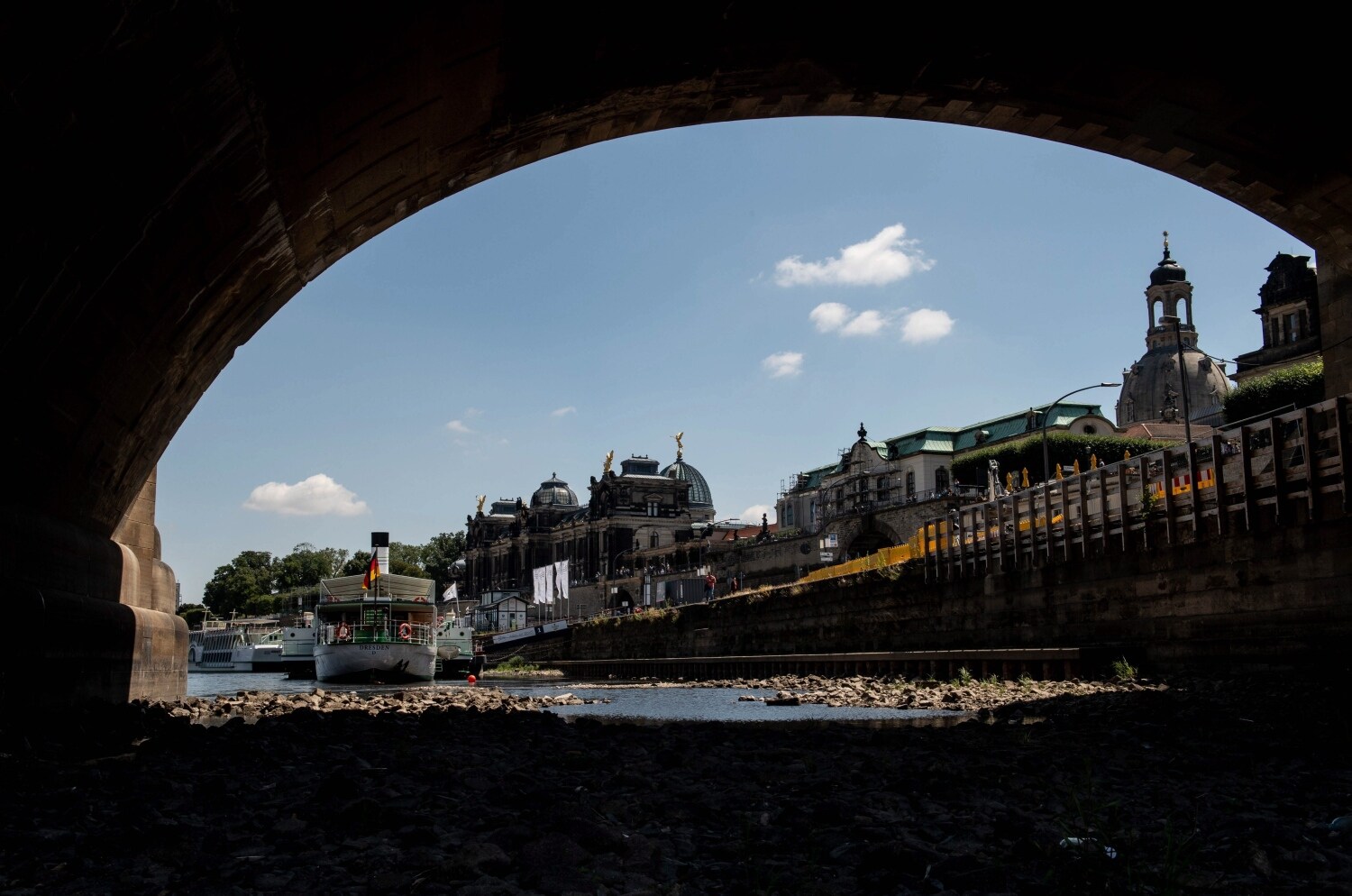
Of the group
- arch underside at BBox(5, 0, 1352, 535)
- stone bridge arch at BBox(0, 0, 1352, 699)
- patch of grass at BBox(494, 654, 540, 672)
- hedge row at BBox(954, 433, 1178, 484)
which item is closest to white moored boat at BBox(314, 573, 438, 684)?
patch of grass at BBox(494, 654, 540, 672)

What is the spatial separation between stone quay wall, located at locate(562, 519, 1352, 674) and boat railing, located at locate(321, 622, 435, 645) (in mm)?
17838

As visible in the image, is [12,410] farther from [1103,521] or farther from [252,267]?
[1103,521]

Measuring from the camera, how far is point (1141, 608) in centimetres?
2311

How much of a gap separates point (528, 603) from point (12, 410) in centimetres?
13576

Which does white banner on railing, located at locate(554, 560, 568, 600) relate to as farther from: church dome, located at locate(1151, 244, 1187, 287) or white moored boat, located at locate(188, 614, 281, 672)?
church dome, located at locate(1151, 244, 1187, 287)

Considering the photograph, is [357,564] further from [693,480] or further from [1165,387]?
[1165,387]

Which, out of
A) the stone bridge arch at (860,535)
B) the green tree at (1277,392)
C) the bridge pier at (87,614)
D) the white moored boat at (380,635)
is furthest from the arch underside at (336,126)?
the stone bridge arch at (860,535)

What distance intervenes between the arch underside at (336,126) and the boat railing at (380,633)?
3568 cm

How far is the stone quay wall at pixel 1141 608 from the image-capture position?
1816 centimetres

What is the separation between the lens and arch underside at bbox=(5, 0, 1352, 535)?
857cm

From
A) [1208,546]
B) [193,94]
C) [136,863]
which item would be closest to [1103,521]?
[1208,546]

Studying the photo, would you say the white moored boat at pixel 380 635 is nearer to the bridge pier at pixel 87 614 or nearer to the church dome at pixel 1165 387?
the bridge pier at pixel 87 614

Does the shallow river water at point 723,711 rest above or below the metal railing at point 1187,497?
below

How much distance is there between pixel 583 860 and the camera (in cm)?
594
